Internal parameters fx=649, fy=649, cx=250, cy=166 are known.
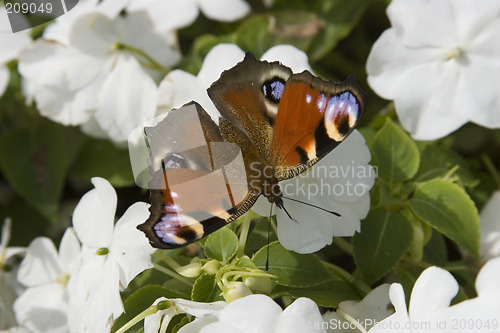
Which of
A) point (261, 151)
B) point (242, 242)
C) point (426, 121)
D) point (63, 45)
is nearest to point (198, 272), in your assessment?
point (242, 242)

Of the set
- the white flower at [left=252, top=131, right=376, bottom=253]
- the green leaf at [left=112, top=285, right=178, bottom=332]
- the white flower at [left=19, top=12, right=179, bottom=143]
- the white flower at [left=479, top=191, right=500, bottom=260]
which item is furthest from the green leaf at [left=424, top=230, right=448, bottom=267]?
the white flower at [left=19, top=12, right=179, bottom=143]

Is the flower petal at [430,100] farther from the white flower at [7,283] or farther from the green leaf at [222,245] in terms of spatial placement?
the white flower at [7,283]

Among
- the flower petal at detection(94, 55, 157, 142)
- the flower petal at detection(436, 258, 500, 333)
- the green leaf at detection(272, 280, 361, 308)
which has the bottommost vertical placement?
the green leaf at detection(272, 280, 361, 308)

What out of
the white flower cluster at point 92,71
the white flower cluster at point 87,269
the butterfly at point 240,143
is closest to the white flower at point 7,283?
the white flower cluster at point 87,269

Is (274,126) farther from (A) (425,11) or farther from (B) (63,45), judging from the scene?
(B) (63,45)

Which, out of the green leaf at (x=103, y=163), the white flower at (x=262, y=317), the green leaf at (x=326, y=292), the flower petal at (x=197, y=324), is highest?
the white flower at (x=262, y=317)

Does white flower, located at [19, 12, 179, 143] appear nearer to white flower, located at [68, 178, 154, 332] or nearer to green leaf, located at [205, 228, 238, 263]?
white flower, located at [68, 178, 154, 332]
